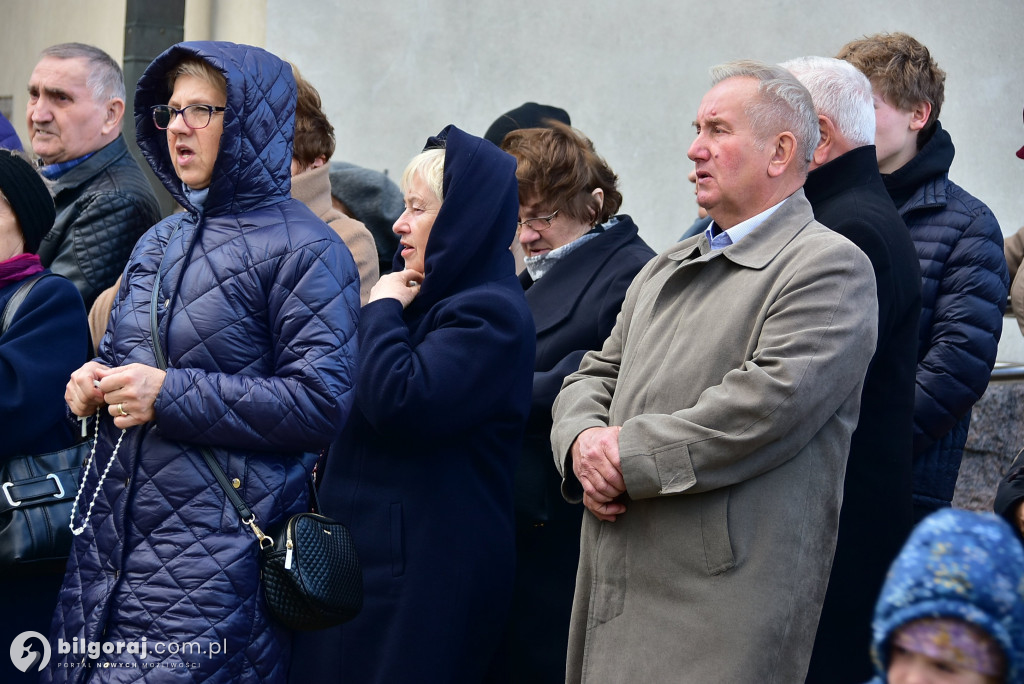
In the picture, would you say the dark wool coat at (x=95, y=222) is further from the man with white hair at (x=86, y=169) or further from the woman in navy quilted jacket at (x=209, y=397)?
the woman in navy quilted jacket at (x=209, y=397)

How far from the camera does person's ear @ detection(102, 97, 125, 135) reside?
506 cm

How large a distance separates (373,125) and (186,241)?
4.29 metres

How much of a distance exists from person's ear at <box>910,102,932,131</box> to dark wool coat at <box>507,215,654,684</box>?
986 millimetres

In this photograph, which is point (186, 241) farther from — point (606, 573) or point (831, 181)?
point (831, 181)

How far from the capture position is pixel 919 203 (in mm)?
4035

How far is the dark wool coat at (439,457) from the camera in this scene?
3.32 metres

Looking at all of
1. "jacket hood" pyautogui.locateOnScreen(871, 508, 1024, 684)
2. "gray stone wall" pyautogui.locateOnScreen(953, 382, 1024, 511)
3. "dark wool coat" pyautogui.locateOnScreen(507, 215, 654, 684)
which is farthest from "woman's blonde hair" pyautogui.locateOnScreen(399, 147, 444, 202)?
"gray stone wall" pyautogui.locateOnScreen(953, 382, 1024, 511)

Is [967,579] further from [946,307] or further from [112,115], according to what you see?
[112,115]

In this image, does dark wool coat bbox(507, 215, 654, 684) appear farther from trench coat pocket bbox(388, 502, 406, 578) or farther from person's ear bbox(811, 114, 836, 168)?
person's ear bbox(811, 114, 836, 168)

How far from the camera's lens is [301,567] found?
2867 millimetres

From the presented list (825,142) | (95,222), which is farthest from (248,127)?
(95,222)

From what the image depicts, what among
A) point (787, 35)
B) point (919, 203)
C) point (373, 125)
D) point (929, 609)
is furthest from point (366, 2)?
point (929, 609)

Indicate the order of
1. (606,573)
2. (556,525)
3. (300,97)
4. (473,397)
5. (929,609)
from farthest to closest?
(300,97)
(556,525)
(473,397)
(606,573)
(929,609)

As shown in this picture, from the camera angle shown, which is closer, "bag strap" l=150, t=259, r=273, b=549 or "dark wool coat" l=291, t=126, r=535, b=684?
"bag strap" l=150, t=259, r=273, b=549
